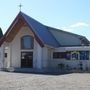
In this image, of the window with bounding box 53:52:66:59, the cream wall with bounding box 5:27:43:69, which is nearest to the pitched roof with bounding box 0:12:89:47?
the window with bounding box 53:52:66:59

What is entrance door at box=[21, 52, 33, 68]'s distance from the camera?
3784 cm

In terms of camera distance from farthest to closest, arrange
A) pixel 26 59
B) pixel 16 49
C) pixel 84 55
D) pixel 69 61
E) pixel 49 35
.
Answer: pixel 49 35, pixel 16 49, pixel 26 59, pixel 69 61, pixel 84 55

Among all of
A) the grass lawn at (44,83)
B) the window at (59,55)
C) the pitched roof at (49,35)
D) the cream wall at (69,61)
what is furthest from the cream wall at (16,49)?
the grass lawn at (44,83)

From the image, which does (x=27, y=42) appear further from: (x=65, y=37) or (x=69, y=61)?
(x=65, y=37)

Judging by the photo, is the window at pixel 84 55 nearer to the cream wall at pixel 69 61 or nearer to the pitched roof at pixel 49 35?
the cream wall at pixel 69 61

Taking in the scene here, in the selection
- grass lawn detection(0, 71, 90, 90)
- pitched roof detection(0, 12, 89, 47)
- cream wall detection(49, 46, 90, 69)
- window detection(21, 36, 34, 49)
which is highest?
pitched roof detection(0, 12, 89, 47)

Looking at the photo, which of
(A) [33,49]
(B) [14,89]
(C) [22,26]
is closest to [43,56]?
(A) [33,49]

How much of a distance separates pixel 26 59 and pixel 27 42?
216 centimetres

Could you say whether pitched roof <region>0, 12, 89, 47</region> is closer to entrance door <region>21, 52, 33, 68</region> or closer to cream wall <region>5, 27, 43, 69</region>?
cream wall <region>5, 27, 43, 69</region>

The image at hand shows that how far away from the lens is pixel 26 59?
3838 cm

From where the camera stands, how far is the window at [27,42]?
1496 inches

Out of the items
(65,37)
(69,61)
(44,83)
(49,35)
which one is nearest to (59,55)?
(69,61)

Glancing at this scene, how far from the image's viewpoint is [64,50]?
3784 centimetres

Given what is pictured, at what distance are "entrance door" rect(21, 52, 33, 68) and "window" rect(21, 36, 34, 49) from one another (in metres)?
0.87
